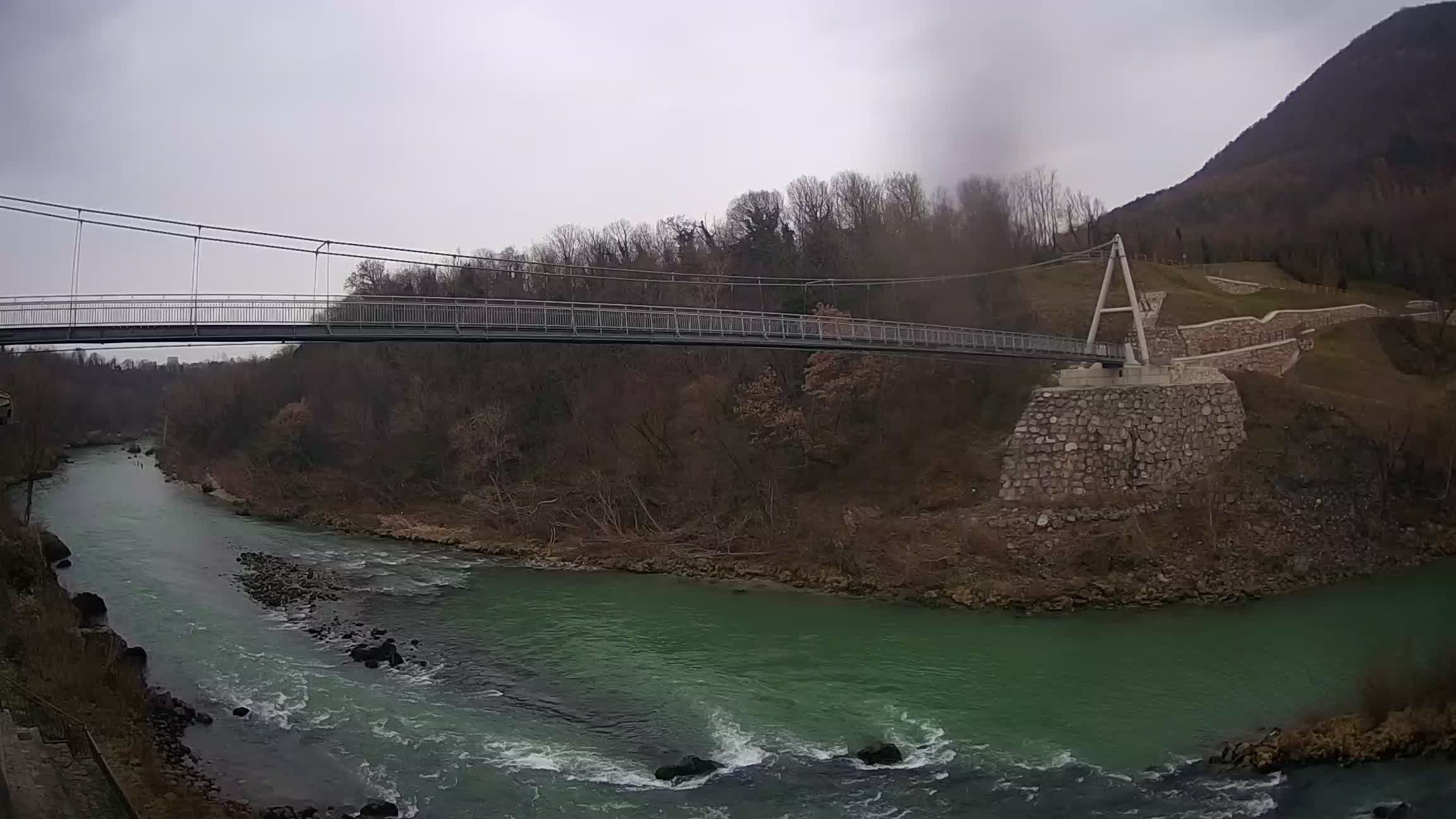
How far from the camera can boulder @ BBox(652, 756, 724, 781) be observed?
38.2ft

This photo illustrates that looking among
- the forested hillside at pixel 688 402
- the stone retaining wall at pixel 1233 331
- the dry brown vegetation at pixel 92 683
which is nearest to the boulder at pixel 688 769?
the dry brown vegetation at pixel 92 683

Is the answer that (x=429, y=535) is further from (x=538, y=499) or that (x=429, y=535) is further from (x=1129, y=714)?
(x=1129, y=714)

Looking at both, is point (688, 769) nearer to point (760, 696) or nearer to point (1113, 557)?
point (760, 696)

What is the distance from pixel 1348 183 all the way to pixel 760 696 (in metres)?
59.4

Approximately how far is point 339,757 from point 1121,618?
15.0 metres

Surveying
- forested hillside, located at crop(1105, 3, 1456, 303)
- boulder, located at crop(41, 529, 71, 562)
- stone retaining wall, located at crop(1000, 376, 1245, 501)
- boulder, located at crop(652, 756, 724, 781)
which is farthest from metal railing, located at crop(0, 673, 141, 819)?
forested hillside, located at crop(1105, 3, 1456, 303)

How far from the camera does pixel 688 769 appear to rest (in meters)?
11.8

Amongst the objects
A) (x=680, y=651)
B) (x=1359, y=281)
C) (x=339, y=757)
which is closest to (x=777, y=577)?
(x=680, y=651)

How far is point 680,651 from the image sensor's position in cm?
1745

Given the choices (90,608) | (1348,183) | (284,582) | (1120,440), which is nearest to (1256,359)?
(1120,440)

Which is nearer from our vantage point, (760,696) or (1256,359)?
(760,696)

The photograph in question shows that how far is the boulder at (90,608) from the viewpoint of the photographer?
18.7 m

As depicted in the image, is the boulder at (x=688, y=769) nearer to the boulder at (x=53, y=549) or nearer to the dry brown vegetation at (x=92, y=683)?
the dry brown vegetation at (x=92, y=683)

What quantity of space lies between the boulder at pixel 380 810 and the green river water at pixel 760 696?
0.21 m
